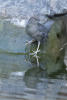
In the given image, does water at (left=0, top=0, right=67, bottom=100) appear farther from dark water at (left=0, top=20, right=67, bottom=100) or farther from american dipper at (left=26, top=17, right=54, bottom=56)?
american dipper at (left=26, top=17, right=54, bottom=56)

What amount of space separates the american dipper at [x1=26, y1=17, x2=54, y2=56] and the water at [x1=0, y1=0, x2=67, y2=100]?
0.93ft

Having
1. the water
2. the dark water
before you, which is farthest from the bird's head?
the dark water

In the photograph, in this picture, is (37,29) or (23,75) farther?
(37,29)

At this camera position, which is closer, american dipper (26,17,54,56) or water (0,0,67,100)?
water (0,0,67,100)

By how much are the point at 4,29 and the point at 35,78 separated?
10.3 feet

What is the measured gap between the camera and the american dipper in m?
5.96

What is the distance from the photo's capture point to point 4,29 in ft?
20.9

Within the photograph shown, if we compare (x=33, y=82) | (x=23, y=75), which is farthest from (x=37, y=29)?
(x=33, y=82)

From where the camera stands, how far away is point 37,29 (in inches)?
235

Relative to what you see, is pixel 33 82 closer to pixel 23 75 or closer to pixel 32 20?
pixel 23 75

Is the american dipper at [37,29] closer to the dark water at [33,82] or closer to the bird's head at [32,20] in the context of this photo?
the bird's head at [32,20]

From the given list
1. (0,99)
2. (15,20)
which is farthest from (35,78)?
(15,20)

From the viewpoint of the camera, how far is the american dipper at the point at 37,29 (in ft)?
19.6

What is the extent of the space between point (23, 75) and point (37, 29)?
8.04 feet
